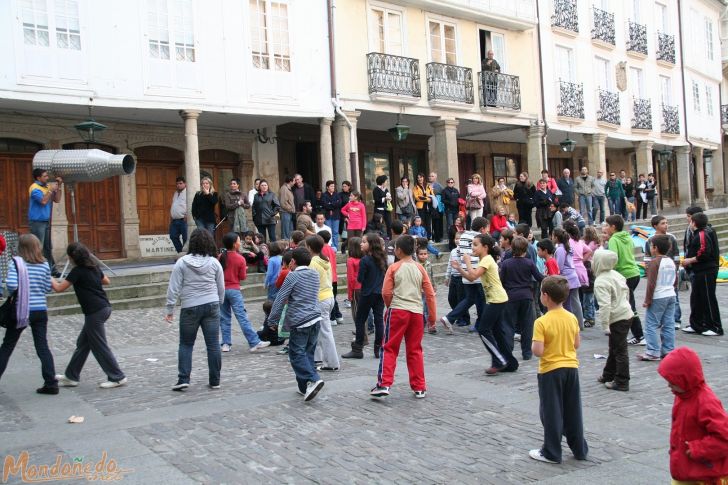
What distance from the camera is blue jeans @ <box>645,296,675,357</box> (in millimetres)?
8547

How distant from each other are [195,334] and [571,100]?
20727mm

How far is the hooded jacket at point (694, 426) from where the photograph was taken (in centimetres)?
352

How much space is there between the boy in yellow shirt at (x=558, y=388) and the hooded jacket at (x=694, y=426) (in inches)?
60.9

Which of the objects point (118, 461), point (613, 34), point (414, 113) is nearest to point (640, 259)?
point (414, 113)

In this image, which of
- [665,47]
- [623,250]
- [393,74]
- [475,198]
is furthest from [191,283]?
[665,47]

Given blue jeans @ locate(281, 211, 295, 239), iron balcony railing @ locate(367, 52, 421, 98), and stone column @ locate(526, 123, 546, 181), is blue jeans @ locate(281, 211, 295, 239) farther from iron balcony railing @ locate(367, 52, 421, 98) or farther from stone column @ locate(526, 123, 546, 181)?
stone column @ locate(526, 123, 546, 181)

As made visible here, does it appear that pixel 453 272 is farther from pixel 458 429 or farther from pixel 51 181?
pixel 51 181

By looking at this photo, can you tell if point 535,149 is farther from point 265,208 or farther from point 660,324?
point 660,324

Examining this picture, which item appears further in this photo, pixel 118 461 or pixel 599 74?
pixel 599 74

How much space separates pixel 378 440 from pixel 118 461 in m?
2.00

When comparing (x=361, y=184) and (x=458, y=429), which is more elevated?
(x=361, y=184)

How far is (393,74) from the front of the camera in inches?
776

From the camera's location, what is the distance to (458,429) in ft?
20.2

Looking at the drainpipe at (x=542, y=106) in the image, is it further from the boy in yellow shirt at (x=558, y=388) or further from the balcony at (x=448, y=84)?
the boy in yellow shirt at (x=558, y=388)
